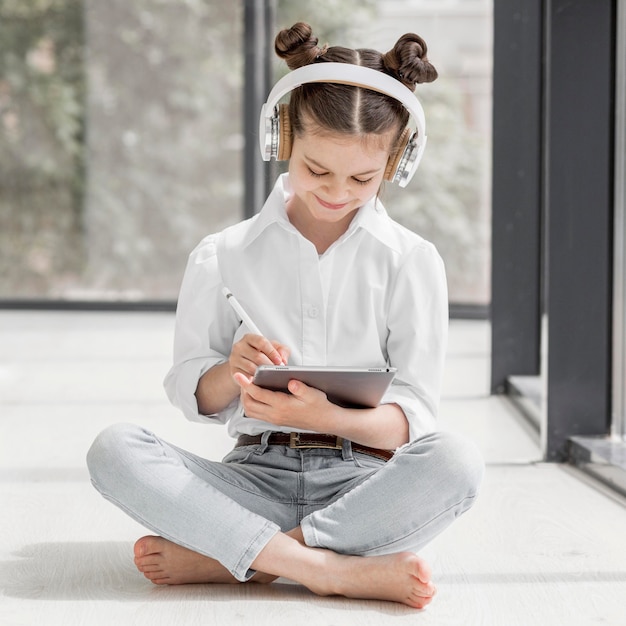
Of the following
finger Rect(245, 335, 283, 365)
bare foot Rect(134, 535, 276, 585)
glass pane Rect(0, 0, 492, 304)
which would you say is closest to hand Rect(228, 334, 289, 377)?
finger Rect(245, 335, 283, 365)

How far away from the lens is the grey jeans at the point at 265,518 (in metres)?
1.35

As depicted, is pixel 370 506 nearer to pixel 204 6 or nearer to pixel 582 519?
pixel 582 519

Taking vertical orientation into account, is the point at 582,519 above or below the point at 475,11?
below

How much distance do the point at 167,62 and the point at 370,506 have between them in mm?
4410

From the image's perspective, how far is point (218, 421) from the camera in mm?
1547

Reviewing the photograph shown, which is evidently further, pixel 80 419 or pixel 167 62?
pixel 167 62

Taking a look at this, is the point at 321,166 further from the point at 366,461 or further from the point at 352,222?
the point at 366,461

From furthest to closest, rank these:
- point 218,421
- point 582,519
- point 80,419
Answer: point 80,419 < point 582,519 < point 218,421

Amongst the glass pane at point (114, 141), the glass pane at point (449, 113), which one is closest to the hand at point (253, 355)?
the glass pane at point (449, 113)

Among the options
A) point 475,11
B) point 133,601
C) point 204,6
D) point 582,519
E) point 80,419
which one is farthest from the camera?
point 204,6

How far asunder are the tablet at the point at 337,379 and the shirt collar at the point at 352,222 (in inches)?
10.2

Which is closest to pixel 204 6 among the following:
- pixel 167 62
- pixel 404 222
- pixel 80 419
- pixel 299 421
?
pixel 167 62

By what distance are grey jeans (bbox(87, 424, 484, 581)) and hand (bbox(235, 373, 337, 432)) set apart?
11cm

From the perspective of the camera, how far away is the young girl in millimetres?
1351
